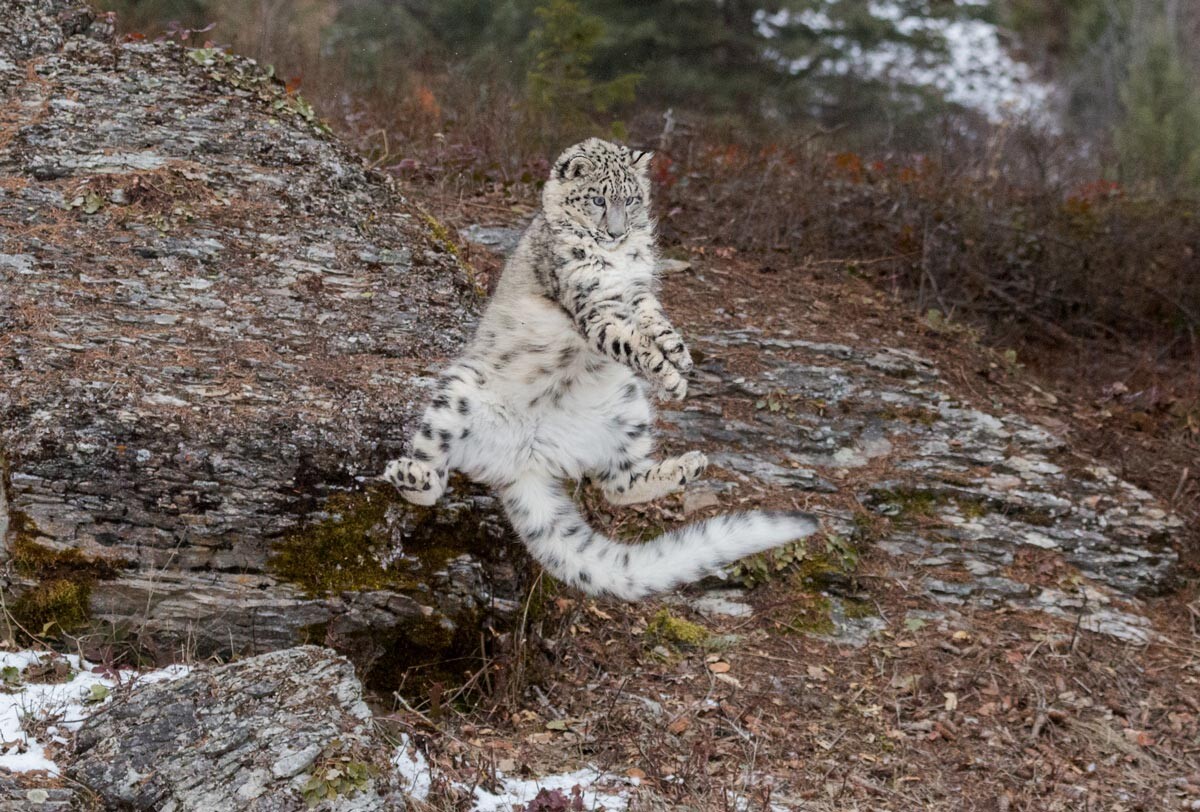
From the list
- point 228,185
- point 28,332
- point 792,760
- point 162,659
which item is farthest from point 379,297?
point 792,760

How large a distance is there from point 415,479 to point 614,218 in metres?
1.60

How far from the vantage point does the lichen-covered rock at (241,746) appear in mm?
4336

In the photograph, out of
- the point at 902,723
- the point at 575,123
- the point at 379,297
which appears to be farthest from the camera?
the point at 575,123

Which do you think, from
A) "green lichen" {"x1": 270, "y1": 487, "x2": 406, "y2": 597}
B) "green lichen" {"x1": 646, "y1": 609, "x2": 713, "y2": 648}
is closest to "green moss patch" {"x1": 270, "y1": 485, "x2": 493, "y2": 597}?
"green lichen" {"x1": 270, "y1": 487, "x2": 406, "y2": 597}

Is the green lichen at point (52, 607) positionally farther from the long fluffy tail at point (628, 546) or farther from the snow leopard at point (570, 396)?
the long fluffy tail at point (628, 546)

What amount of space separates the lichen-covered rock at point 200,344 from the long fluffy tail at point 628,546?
0.43m

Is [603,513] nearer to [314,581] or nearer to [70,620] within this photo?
[314,581]

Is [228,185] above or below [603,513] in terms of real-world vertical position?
above

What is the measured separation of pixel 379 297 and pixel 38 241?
187 cm

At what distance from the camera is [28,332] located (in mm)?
5762

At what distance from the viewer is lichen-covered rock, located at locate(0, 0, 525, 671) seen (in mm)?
5301

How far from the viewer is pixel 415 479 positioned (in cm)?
527

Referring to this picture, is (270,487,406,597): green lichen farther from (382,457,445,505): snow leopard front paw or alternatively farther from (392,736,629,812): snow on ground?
(392,736,629,812): snow on ground

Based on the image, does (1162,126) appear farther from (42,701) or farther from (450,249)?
(42,701)
